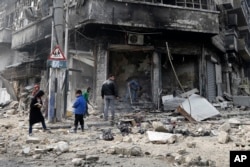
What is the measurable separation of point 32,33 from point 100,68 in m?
5.89

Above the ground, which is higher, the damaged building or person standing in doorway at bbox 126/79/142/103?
the damaged building

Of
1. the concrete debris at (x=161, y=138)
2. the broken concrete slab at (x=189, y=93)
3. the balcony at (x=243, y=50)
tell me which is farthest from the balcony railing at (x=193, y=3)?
the concrete debris at (x=161, y=138)

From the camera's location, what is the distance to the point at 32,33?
15.6 m

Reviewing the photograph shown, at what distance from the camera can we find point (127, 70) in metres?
13.9

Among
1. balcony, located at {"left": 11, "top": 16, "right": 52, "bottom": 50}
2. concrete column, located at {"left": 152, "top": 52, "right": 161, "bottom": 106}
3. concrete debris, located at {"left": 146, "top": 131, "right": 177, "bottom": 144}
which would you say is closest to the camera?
concrete debris, located at {"left": 146, "top": 131, "right": 177, "bottom": 144}

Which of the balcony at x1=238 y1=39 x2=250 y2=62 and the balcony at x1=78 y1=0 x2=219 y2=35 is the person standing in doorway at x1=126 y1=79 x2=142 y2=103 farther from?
the balcony at x1=238 y1=39 x2=250 y2=62

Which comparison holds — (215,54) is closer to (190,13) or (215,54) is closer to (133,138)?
(190,13)

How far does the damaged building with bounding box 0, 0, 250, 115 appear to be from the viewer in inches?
481

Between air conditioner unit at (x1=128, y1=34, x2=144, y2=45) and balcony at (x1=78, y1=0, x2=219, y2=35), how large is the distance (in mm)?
706

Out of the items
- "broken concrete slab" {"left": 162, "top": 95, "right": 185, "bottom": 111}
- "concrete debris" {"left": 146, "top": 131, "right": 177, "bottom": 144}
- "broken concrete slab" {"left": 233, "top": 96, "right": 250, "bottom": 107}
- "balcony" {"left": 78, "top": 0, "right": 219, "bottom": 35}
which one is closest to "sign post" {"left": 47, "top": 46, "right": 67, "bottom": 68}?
"balcony" {"left": 78, "top": 0, "right": 219, "bottom": 35}

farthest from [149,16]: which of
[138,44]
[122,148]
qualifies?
[122,148]

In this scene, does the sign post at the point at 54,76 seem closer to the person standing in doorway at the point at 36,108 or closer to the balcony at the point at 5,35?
the person standing in doorway at the point at 36,108

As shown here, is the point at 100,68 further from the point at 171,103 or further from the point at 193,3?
the point at 193,3

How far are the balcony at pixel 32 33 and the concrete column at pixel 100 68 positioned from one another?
11.4 feet
